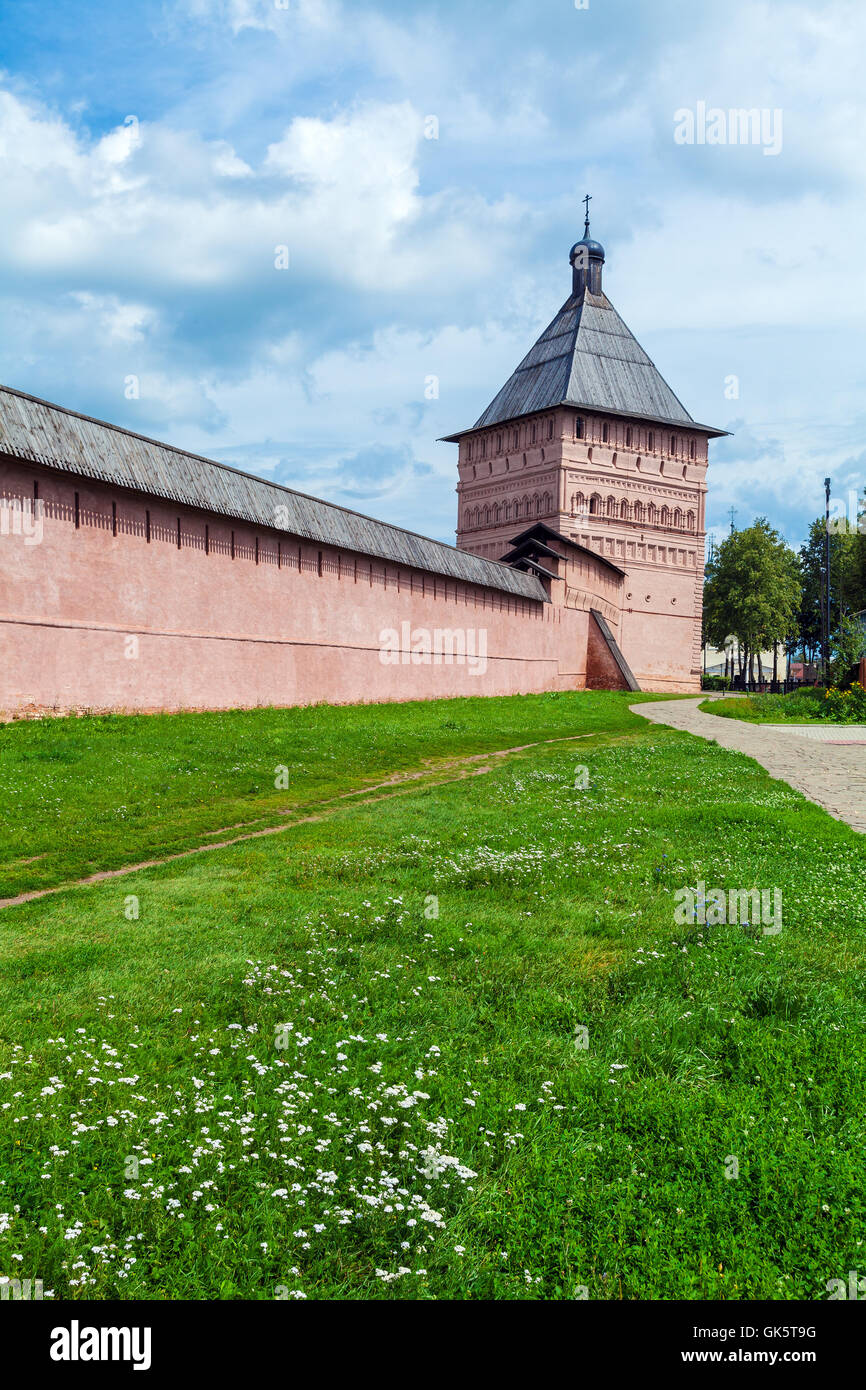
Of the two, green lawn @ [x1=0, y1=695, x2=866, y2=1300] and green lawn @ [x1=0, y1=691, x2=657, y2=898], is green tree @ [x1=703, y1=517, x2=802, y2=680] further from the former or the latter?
green lawn @ [x1=0, y1=695, x2=866, y2=1300]

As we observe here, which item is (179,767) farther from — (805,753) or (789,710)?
(789,710)

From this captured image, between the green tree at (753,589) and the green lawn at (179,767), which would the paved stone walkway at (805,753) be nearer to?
the green lawn at (179,767)

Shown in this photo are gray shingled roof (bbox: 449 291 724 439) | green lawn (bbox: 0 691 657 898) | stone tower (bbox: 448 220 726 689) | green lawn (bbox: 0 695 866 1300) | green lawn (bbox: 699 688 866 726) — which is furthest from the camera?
gray shingled roof (bbox: 449 291 724 439)

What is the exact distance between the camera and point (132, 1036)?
4.61 m

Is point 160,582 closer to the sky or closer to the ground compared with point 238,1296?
closer to the sky

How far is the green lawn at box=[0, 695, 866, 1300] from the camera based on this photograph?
121 inches

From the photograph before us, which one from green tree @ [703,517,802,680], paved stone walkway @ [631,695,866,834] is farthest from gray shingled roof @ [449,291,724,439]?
paved stone walkway @ [631,695,866,834]

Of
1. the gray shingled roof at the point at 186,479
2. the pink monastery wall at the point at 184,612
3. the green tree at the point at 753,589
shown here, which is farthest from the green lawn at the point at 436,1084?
the green tree at the point at 753,589

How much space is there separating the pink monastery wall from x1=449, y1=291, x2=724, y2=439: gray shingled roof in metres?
28.8

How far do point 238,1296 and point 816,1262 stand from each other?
194cm

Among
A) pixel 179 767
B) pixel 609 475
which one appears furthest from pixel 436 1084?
→ pixel 609 475
